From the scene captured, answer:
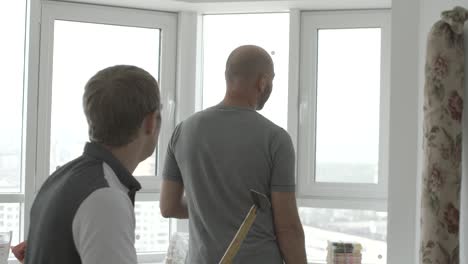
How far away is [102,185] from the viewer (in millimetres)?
1016

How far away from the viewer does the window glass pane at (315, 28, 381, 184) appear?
11.4ft

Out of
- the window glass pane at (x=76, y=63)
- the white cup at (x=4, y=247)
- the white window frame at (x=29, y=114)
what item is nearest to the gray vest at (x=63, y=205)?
the white cup at (x=4, y=247)

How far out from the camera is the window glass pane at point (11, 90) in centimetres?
331

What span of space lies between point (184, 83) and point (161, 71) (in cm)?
15

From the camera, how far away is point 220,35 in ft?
12.1

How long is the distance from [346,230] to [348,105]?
2.25ft

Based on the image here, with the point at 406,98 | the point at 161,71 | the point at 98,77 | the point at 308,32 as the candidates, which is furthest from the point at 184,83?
the point at 98,77

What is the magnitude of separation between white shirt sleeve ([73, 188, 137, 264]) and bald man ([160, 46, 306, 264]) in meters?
0.83

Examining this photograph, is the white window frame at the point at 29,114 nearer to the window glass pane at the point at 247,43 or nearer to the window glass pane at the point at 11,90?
the window glass pane at the point at 11,90

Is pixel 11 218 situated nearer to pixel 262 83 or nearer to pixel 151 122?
pixel 262 83

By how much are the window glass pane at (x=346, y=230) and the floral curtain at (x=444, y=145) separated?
1.15 meters

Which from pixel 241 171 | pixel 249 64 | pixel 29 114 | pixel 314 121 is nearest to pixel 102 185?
pixel 241 171

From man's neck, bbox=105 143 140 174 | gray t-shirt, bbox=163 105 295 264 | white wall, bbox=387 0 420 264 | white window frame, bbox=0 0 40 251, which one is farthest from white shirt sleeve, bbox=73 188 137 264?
white window frame, bbox=0 0 40 251

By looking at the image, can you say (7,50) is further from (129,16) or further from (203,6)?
(203,6)
